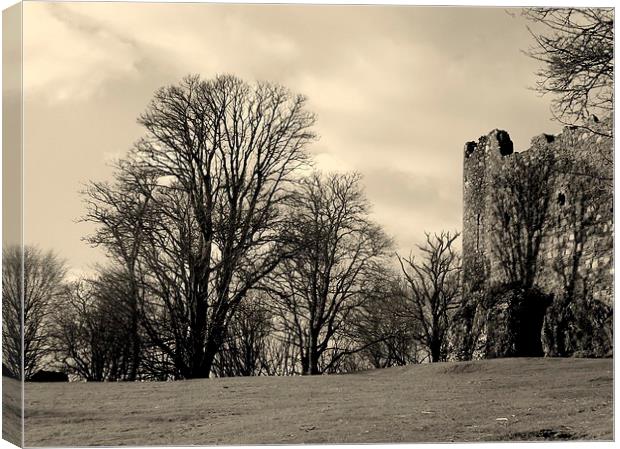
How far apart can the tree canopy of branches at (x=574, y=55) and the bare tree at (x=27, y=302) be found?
613 cm

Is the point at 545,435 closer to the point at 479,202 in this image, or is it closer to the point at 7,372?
the point at 479,202

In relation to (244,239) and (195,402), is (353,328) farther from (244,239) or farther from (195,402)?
(195,402)

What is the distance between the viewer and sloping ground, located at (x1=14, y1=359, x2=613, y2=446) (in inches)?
424

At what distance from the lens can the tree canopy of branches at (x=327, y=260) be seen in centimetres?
1278

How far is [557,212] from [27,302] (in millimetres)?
6819

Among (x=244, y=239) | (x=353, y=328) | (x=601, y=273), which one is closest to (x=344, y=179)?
(x=244, y=239)

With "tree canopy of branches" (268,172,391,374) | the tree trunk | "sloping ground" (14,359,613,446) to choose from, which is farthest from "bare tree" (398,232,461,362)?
"sloping ground" (14,359,613,446)

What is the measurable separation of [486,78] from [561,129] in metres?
1.29

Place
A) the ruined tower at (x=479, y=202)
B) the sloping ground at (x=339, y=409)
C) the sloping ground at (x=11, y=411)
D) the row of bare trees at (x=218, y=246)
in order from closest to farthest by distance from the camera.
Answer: the sloping ground at (x=11, y=411) → the sloping ground at (x=339, y=409) → the row of bare trees at (x=218, y=246) → the ruined tower at (x=479, y=202)

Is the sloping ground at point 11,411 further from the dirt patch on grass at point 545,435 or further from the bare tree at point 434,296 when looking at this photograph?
the bare tree at point 434,296

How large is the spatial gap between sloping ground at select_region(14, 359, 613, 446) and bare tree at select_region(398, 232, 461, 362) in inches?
62.4

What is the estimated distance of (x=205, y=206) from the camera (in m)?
13.2

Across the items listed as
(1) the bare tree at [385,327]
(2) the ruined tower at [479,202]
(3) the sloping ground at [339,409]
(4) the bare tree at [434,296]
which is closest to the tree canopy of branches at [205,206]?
(3) the sloping ground at [339,409]

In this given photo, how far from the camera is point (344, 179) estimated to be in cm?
1253
